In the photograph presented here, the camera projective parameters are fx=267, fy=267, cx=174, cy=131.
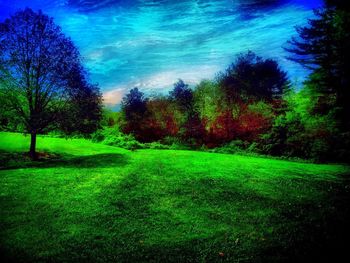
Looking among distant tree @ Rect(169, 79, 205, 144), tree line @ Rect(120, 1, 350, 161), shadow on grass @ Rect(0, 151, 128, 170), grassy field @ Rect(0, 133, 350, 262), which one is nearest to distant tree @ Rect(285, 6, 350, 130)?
tree line @ Rect(120, 1, 350, 161)

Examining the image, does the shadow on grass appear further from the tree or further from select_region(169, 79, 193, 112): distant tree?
select_region(169, 79, 193, 112): distant tree

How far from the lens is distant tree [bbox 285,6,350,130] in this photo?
23781mm

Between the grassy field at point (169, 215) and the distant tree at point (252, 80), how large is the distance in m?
43.2

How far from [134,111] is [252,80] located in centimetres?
2968

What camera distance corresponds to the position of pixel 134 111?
55.2 meters

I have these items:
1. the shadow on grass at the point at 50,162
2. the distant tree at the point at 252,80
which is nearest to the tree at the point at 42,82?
the shadow on grass at the point at 50,162

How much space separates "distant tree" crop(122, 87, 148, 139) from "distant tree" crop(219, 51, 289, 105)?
62.0 ft

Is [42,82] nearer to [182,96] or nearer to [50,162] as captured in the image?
[50,162]

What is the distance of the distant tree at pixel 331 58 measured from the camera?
23.8 meters

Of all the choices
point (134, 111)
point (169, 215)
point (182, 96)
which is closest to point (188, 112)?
point (182, 96)

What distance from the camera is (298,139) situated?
37844mm

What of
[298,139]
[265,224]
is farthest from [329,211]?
[298,139]

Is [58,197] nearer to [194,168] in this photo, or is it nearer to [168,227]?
[168,227]

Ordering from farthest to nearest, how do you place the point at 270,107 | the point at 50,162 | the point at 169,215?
the point at 270,107
the point at 50,162
the point at 169,215
